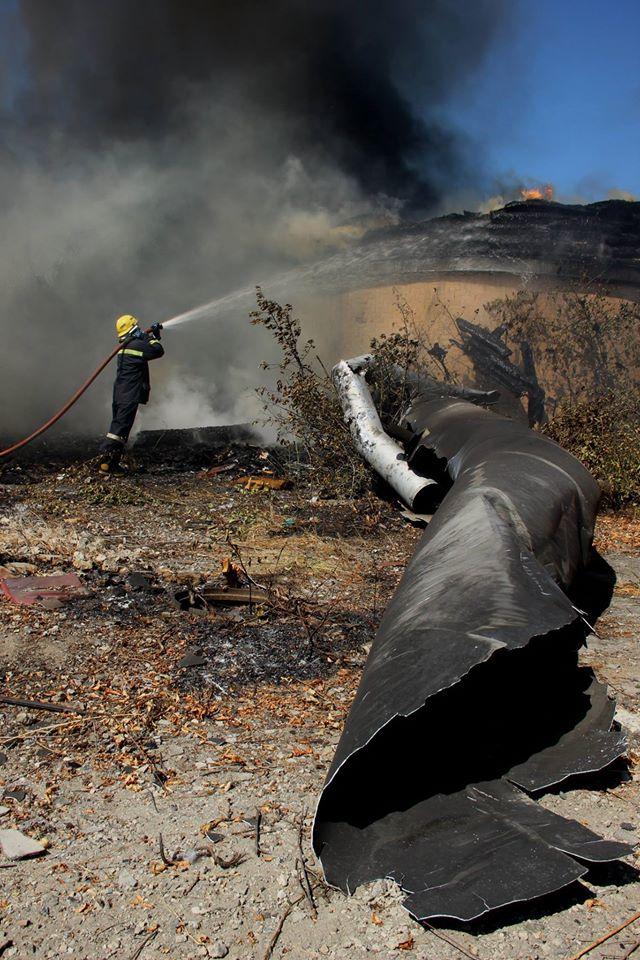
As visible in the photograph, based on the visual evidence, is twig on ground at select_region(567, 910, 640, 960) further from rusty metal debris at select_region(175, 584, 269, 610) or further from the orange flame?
the orange flame

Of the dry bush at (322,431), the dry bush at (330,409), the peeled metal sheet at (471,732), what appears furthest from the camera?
the dry bush at (330,409)

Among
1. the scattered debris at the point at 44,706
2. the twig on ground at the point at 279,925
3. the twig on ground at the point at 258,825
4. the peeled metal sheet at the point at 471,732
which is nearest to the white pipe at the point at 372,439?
the peeled metal sheet at the point at 471,732

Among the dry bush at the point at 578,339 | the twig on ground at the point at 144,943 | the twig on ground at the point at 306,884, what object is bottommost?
the twig on ground at the point at 144,943

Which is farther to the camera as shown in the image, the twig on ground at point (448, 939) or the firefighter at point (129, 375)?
the firefighter at point (129, 375)

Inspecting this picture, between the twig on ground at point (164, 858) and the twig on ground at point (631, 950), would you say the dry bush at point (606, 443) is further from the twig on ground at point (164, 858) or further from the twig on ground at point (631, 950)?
the twig on ground at point (164, 858)

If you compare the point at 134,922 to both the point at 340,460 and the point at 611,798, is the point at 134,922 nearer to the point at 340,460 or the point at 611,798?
the point at 611,798

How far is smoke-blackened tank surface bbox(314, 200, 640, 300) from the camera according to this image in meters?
10.9

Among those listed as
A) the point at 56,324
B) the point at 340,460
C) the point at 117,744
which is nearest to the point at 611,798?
the point at 117,744

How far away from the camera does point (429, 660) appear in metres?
2.74

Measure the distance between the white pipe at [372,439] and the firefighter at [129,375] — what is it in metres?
2.05

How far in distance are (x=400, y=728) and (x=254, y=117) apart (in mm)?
Result: 13150

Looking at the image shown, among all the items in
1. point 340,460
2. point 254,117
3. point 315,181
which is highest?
point 254,117

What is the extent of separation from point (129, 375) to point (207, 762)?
239 inches

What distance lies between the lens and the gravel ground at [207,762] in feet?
7.32
